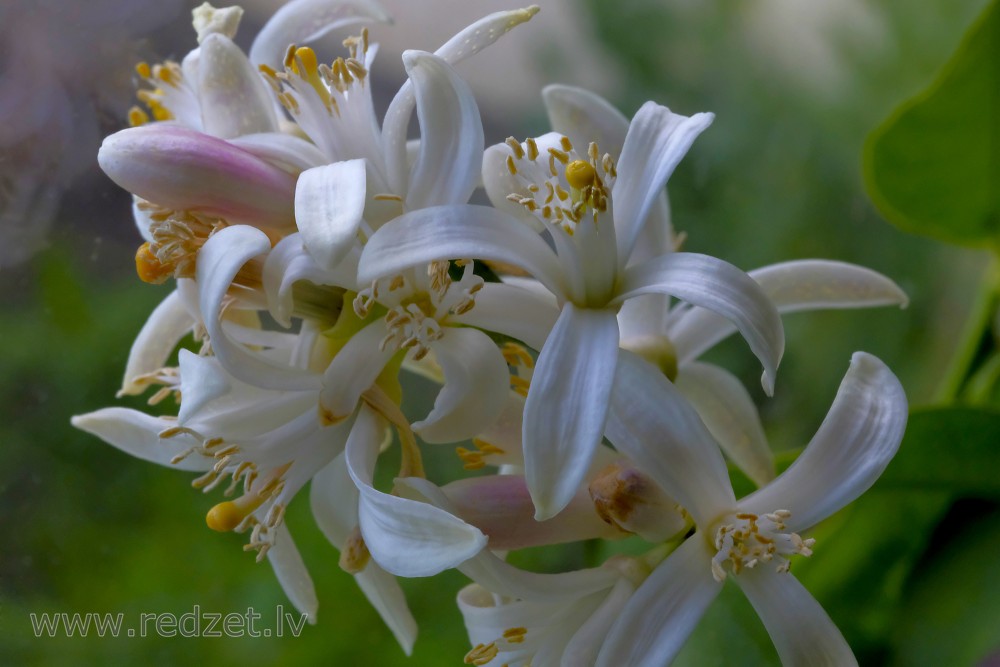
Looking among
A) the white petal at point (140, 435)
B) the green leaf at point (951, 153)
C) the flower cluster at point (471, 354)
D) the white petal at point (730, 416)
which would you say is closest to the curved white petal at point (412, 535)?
the flower cluster at point (471, 354)

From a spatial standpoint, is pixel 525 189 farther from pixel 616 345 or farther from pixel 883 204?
pixel 883 204

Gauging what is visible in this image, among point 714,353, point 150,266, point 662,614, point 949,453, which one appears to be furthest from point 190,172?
point 714,353

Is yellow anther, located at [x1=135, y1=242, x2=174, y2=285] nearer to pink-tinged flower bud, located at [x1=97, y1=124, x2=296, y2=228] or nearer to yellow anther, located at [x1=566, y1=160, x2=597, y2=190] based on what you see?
pink-tinged flower bud, located at [x1=97, y1=124, x2=296, y2=228]

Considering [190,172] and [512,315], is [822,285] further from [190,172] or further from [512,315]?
[190,172]

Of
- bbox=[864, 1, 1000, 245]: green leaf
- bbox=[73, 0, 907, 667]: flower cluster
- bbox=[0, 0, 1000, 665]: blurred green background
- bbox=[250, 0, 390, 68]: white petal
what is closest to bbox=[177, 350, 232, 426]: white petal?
Result: bbox=[73, 0, 907, 667]: flower cluster

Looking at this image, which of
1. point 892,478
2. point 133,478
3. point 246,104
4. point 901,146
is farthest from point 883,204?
point 133,478

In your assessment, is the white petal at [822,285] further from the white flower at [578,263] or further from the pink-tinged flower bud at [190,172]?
the pink-tinged flower bud at [190,172]
